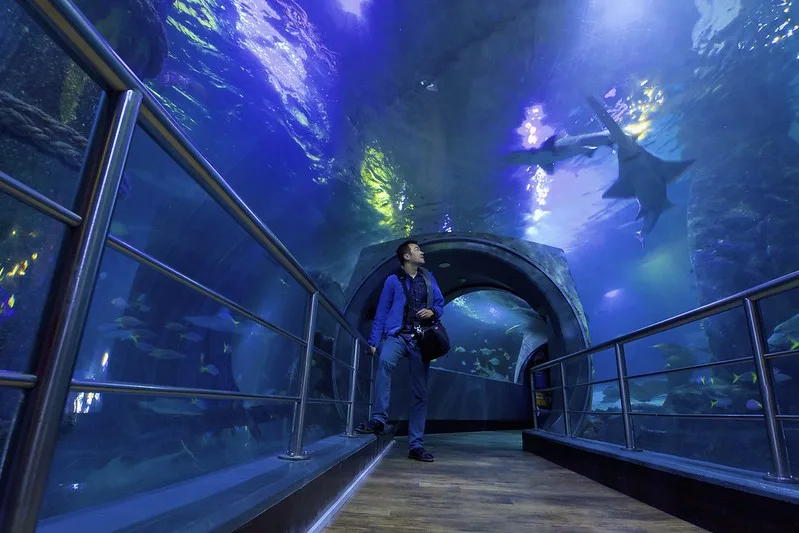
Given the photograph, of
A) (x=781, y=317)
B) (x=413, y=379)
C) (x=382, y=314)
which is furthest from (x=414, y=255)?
(x=781, y=317)

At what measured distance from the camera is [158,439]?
60.1ft

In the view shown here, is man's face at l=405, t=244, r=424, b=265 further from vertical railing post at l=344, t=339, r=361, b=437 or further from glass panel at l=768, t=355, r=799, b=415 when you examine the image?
glass panel at l=768, t=355, r=799, b=415

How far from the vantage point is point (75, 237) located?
0.76m

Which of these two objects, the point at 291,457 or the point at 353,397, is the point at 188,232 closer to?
the point at 353,397

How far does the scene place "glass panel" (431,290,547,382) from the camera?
64.2ft

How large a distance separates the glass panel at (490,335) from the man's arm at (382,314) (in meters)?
15.6

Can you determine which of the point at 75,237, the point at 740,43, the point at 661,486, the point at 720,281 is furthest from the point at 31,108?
the point at 720,281

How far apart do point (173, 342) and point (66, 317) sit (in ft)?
89.4

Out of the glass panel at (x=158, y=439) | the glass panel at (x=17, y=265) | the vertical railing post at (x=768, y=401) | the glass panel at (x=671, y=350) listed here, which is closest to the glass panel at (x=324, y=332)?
the glass panel at (x=158, y=439)

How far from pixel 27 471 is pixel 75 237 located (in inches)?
15.9

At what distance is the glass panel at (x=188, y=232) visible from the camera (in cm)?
1970

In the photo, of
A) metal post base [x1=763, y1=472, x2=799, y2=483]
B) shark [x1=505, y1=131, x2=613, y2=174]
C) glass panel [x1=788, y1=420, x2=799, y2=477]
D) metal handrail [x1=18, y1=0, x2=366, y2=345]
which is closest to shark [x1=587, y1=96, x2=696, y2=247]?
shark [x1=505, y1=131, x2=613, y2=174]

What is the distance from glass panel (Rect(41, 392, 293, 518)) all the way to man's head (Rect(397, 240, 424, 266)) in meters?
11.6

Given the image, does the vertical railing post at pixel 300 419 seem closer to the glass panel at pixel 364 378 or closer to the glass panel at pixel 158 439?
the glass panel at pixel 364 378
